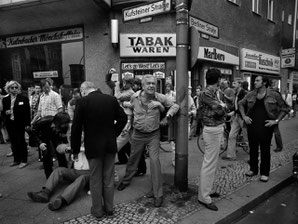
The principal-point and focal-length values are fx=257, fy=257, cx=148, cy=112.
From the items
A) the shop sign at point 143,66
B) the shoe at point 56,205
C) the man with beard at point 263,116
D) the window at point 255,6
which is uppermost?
the window at point 255,6

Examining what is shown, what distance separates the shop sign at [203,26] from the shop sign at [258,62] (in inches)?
401

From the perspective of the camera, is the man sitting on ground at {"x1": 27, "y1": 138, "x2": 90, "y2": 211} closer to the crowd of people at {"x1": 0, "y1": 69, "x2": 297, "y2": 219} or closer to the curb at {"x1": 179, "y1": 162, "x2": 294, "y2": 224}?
the crowd of people at {"x1": 0, "y1": 69, "x2": 297, "y2": 219}

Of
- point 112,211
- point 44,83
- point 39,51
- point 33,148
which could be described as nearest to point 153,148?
point 112,211

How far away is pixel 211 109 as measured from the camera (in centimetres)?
338

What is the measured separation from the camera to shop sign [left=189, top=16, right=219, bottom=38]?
3.78 meters

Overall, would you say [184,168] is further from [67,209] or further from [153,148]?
[67,209]

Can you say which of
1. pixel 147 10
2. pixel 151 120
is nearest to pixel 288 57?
pixel 147 10

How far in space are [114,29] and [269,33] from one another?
11672 millimetres

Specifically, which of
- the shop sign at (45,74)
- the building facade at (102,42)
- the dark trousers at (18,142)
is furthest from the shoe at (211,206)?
the shop sign at (45,74)

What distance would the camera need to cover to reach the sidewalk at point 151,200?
10.2 feet

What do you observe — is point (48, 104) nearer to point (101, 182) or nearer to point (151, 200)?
point (101, 182)

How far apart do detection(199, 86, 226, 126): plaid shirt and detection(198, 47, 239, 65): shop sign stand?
758 cm

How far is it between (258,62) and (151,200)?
535 inches

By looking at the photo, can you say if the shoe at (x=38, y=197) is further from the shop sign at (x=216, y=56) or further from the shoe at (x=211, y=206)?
the shop sign at (x=216, y=56)
